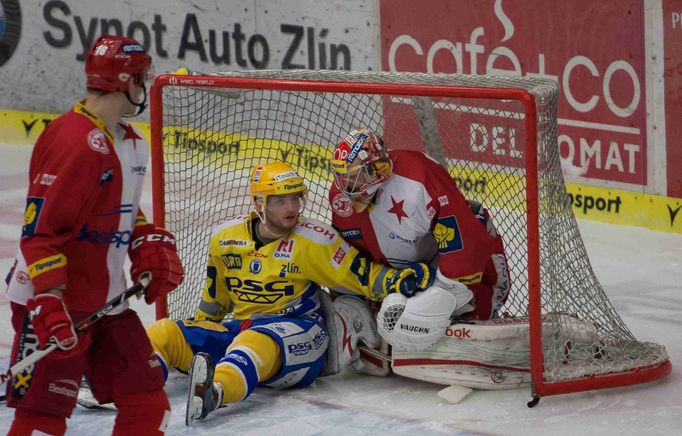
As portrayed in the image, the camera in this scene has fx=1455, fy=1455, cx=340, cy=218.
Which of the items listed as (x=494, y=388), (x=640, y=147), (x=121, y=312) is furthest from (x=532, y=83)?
(x=640, y=147)

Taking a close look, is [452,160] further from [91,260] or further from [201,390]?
[91,260]

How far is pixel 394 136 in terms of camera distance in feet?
19.0

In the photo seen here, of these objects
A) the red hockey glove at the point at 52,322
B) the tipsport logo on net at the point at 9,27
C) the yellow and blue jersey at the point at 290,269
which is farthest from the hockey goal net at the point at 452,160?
the tipsport logo on net at the point at 9,27

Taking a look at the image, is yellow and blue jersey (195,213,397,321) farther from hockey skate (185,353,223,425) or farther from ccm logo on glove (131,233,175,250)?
ccm logo on glove (131,233,175,250)

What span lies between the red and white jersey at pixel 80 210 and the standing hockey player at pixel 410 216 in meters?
1.21

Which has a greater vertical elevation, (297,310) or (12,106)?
(12,106)

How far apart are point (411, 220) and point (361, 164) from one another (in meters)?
0.26

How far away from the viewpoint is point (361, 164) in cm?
452

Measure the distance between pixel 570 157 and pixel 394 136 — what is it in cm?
138

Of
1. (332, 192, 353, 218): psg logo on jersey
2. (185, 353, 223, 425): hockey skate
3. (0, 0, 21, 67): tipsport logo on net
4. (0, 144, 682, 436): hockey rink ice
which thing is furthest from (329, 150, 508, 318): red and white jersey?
(0, 0, 21, 67): tipsport logo on net

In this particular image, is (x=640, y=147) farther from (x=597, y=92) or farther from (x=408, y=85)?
(x=408, y=85)

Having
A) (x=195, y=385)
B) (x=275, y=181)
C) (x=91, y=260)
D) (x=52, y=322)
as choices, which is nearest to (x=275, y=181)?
(x=275, y=181)

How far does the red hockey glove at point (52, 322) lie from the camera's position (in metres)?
3.14

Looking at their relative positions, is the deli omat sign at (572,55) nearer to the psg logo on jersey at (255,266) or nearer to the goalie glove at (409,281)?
the goalie glove at (409,281)
